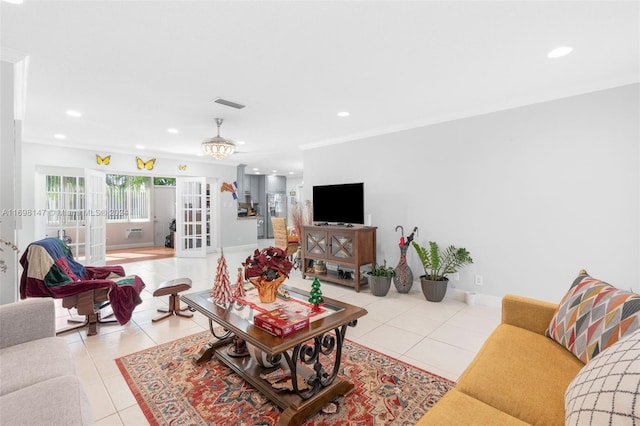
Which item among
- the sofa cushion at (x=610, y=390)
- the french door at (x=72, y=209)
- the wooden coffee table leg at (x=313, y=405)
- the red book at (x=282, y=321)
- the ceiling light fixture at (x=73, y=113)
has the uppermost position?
the ceiling light fixture at (x=73, y=113)

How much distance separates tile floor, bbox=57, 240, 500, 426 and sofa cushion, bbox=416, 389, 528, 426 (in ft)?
3.47

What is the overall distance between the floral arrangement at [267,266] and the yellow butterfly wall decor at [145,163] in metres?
5.48

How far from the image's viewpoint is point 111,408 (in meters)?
1.78

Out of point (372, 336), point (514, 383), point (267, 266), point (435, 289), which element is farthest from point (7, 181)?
point (435, 289)

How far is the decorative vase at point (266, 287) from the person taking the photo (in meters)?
2.09

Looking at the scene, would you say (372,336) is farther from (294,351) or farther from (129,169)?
(129,169)

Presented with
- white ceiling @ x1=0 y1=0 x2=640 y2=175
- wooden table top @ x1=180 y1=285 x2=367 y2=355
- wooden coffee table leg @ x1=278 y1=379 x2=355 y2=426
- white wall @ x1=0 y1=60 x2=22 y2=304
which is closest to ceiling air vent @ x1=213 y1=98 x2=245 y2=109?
white ceiling @ x1=0 y1=0 x2=640 y2=175

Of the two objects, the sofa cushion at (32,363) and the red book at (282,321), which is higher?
the red book at (282,321)

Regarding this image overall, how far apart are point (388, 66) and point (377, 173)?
225cm

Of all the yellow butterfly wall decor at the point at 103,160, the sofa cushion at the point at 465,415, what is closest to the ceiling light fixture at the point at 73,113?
the yellow butterfly wall decor at the point at 103,160

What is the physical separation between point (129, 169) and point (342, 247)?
4920mm

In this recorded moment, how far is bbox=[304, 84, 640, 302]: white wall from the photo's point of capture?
275 cm

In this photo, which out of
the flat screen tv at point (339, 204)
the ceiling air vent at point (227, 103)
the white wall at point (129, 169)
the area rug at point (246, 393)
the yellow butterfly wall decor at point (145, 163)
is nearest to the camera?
the area rug at point (246, 393)

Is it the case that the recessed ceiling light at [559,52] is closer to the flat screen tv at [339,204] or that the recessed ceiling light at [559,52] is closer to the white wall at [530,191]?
the white wall at [530,191]
